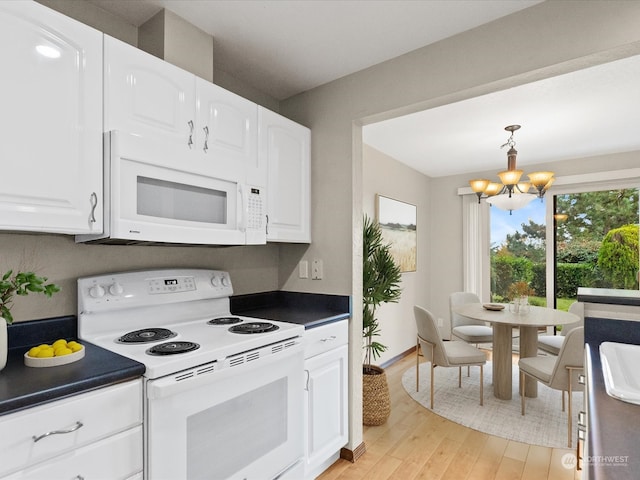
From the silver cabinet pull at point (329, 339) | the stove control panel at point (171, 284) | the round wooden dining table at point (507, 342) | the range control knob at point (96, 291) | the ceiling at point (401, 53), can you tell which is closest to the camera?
the range control knob at point (96, 291)

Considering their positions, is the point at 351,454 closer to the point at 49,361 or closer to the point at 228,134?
the point at 49,361

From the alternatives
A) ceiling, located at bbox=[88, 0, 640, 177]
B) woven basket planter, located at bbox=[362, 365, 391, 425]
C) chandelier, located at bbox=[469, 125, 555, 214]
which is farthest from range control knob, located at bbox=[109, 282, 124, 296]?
chandelier, located at bbox=[469, 125, 555, 214]

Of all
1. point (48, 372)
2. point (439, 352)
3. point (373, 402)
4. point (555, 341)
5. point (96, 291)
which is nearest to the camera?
point (48, 372)

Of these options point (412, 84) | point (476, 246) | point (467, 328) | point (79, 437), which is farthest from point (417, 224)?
point (79, 437)

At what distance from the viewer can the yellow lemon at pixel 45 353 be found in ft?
3.95

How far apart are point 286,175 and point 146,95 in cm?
90

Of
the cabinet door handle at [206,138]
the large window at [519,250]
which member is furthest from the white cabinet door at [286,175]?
the large window at [519,250]

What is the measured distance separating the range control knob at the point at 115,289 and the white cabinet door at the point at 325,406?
37.9 inches

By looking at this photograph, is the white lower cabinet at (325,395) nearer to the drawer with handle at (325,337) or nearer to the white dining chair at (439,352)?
the drawer with handle at (325,337)

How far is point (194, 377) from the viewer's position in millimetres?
1319

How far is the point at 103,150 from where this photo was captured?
1.40 metres

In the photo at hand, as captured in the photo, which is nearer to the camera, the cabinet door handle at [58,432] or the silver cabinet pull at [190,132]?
the cabinet door handle at [58,432]

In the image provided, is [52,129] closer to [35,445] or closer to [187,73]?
[187,73]

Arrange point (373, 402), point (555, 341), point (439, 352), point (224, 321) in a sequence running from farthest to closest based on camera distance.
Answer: point (555, 341)
point (439, 352)
point (373, 402)
point (224, 321)
